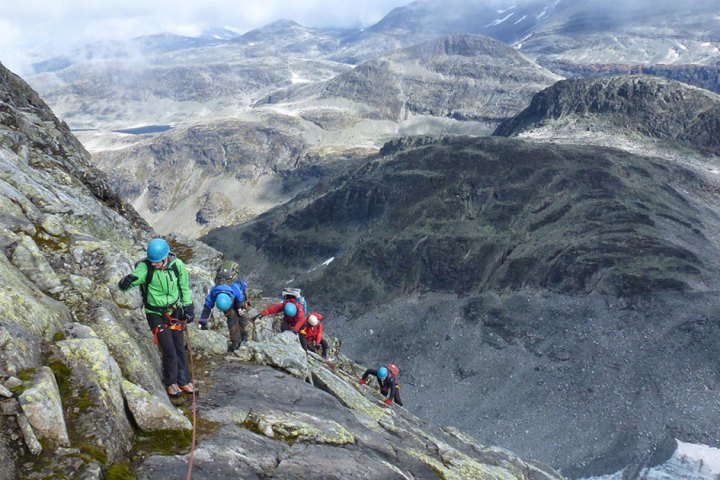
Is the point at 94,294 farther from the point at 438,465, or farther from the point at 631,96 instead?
the point at 631,96

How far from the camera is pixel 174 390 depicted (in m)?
11.4

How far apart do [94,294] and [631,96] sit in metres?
152

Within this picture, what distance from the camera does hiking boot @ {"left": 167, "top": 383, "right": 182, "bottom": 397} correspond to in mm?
11367

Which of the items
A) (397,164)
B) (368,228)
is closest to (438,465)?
(368,228)

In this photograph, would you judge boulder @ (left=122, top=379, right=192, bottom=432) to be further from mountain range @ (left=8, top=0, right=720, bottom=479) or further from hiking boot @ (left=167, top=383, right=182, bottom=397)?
mountain range @ (left=8, top=0, right=720, bottom=479)


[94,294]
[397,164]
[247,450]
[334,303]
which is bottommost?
[334,303]

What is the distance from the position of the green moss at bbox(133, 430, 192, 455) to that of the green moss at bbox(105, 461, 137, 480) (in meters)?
0.56

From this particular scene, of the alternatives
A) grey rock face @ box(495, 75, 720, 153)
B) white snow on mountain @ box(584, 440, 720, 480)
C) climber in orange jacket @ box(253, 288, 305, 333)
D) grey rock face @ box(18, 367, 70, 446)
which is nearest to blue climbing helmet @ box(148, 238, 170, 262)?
grey rock face @ box(18, 367, 70, 446)

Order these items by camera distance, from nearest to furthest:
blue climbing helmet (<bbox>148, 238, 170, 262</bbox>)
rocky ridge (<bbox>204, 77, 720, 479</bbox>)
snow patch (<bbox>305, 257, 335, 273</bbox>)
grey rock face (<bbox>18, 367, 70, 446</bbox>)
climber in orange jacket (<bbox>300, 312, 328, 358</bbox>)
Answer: grey rock face (<bbox>18, 367, 70, 446</bbox>)
blue climbing helmet (<bbox>148, 238, 170, 262</bbox>)
climber in orange jacket (<bbox>300, 312, 328, 358</bbox>)
rocky ridge (<bbox>204, 77, 720, 479</bbox>)
snow patch (<bbox>305, 257, 335, 273</bbox>)

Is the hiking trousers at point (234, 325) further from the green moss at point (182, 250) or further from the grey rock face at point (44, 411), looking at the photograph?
the green moss at point (182, 250)

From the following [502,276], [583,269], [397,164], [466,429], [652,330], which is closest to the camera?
[466,429]

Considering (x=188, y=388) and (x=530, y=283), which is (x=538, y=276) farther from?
(x=188, y=388)

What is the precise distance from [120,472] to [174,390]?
3.07 m

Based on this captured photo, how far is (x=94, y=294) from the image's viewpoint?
42.6 feet
